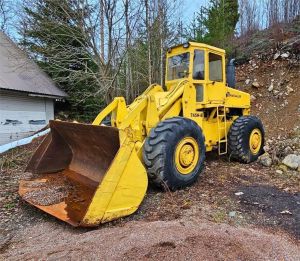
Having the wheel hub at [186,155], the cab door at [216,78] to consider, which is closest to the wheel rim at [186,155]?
the wheel hub at [186,155]

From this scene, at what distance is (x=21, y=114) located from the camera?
12.1 m

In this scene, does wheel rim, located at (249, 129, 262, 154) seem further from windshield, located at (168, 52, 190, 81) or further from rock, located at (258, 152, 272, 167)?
windshield, located at (168, 52, 190, 81)

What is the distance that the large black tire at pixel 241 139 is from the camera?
6602 mm

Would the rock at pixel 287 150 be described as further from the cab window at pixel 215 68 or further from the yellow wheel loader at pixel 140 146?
the cab window at pixel 215 68

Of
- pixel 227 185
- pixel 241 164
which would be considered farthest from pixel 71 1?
pixel 227 185

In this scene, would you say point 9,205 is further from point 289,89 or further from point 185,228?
point 289,89

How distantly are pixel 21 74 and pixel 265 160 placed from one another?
9.94 m

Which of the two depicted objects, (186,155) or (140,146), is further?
(186,155)

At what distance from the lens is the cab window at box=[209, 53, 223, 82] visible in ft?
20.6

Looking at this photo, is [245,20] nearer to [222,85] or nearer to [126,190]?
[222,85]

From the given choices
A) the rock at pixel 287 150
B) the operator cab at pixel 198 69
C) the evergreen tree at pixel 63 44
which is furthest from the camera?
the evergreen tree at pixel 63 44

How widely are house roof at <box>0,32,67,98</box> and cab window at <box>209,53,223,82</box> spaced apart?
7.62m

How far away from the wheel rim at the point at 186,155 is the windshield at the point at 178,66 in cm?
155

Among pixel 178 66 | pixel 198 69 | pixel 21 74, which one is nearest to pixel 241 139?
pixel 198 69
